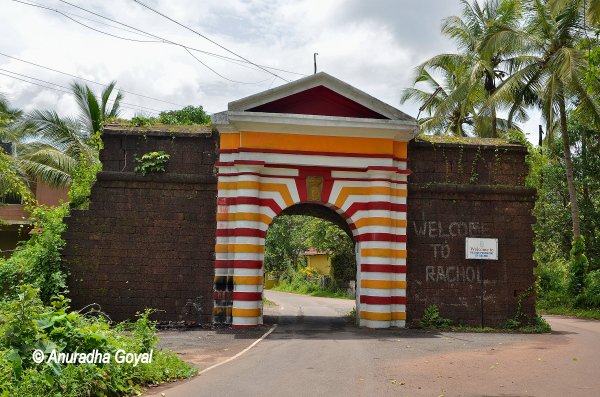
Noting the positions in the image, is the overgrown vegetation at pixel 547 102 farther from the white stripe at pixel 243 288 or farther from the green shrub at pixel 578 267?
the white stripe at pixel 243 288

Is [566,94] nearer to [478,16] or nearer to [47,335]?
[478,16]

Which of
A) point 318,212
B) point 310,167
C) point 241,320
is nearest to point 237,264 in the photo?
point 241,320

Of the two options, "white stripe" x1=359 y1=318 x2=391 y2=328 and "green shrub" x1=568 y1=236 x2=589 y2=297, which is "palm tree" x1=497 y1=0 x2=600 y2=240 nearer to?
"green shrub" x1=568 y1=236 x2=589 y2=297

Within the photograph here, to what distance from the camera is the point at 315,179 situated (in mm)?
14711

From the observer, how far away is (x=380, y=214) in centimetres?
1443

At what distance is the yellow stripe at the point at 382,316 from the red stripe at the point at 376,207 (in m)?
2.43

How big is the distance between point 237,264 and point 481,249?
19.3ft

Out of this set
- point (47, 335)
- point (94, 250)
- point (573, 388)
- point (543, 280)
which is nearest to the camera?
point (47, 335)

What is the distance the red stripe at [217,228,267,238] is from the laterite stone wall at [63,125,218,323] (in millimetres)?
278

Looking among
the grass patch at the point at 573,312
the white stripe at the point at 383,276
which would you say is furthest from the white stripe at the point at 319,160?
the grass patch at the point at 573,312

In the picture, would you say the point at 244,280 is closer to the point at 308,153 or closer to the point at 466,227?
the point at 308,153

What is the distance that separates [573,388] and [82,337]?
6182mm

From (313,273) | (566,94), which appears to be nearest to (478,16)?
(566,94)

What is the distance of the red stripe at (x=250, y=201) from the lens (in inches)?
558
